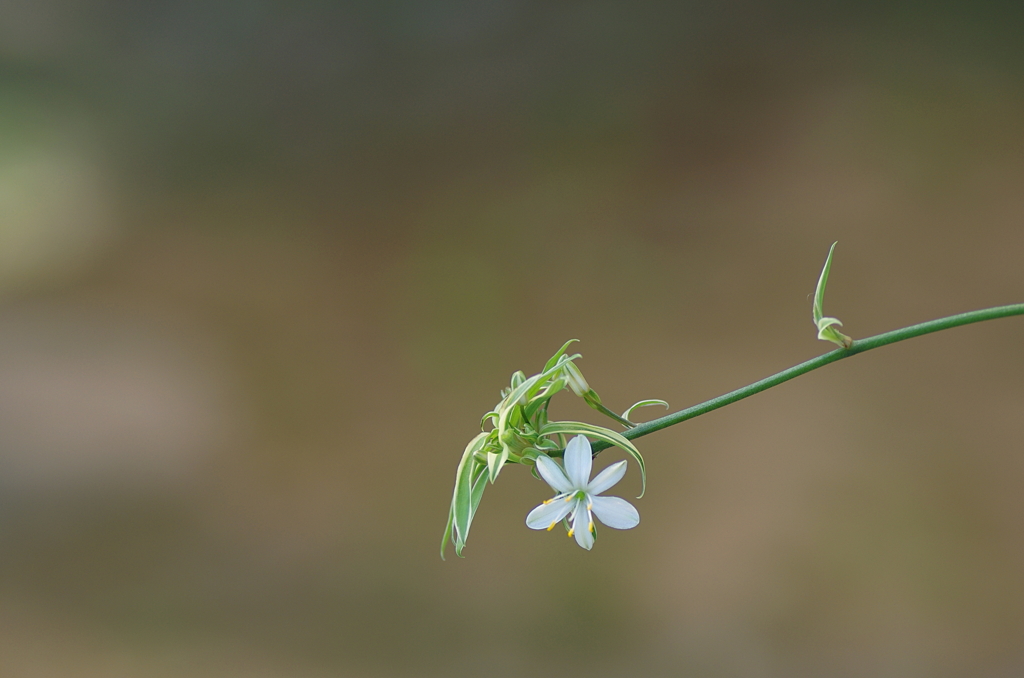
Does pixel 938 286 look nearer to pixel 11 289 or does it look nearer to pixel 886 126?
pixel 886 126

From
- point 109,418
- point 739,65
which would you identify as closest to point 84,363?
point 109,418

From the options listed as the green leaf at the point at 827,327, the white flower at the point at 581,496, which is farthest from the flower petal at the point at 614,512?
the green leaf at the point at 827,327

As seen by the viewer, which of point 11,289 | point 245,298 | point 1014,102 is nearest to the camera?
point 1014,102

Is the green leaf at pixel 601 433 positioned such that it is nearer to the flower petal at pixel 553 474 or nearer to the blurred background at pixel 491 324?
the flower petal at pixel 553 474

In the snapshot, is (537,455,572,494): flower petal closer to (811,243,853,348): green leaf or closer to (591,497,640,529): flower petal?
(591,497,640,529): flower petal

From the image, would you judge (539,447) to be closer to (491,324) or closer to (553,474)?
(553,474)

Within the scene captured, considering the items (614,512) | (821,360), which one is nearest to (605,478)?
(614,512)

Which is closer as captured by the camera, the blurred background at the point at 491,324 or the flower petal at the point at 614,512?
the flower petal at the point at 614,512

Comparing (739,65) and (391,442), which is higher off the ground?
(739,65)
